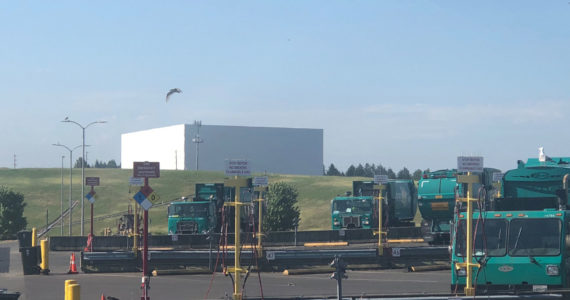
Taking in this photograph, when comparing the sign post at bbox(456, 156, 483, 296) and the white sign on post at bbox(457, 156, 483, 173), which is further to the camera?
the white sign on post at bbox(457, 156, 483, 173)

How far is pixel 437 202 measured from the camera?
116 ft

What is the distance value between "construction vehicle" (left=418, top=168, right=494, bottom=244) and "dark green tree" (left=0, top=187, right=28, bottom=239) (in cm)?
3826

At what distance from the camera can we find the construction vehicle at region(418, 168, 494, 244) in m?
35.0

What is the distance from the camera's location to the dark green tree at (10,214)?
63.0 m

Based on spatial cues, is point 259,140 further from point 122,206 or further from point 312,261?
point 312,261

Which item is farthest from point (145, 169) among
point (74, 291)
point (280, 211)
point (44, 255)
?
point (280, 211)

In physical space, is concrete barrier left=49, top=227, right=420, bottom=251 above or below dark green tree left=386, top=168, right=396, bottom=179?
below

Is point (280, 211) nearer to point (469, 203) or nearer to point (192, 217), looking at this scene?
point (192, 217)

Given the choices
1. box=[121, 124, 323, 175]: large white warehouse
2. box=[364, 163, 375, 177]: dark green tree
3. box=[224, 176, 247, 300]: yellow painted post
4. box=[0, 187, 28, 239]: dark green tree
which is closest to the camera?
box=[224, 176, 247, 300]: yellow painted post

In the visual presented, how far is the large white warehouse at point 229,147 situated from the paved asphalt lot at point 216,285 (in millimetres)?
90866

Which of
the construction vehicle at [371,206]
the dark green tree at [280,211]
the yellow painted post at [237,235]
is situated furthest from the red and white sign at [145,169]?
the dark green tree at [280,211]

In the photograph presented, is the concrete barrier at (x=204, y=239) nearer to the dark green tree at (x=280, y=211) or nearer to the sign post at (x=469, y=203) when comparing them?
the dark green tree at (x=280, y=211)

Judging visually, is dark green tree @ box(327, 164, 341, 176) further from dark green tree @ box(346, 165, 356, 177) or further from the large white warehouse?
the large white warehouse

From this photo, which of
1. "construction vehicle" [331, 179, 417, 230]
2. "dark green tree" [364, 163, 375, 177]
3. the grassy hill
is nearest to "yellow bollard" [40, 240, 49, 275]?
"construction vehicle" [331, 179, 417, 230]
